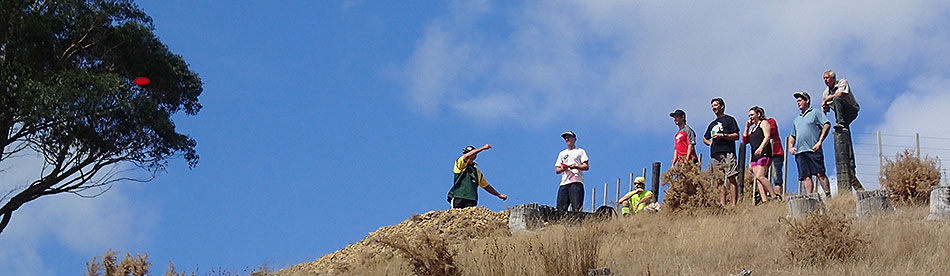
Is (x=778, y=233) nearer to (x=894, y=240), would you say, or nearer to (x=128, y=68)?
(x=894, y=240)

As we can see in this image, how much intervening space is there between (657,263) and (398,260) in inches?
133

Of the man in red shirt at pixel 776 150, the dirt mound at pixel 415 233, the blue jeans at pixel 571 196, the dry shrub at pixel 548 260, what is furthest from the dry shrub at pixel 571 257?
the man in red shirt at pixel 776 150

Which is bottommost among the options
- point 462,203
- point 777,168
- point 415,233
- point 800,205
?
point 415,233

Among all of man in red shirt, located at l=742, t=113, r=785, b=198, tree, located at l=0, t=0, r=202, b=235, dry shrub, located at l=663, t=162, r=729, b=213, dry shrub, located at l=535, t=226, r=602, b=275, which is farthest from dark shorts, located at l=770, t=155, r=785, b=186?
tree, located at l=0, t=0, r=202, b=235

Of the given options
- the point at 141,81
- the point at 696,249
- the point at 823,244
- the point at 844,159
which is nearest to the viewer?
the point at 823,244

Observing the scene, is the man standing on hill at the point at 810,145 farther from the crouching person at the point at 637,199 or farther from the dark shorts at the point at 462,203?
the dark shorts at the point at 462,203

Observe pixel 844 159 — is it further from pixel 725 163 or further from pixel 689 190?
pixel 689 190

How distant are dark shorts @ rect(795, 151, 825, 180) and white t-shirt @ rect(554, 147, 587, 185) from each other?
2.98 meters

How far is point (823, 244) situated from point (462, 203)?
649cm

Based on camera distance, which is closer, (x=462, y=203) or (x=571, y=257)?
(x=571, y=257)

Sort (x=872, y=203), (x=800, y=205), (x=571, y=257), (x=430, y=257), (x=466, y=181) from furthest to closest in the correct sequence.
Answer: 1. (x=466, y=181)
2. (x=872, y=203)
3. (x=800, y=205)
4. (x=430, y=257)
5. (x=571, y=257)

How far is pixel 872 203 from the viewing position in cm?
1197

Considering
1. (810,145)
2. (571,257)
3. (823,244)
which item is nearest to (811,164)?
(810,145)

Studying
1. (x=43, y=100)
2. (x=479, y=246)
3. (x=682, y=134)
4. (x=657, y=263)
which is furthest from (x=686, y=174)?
(x=43, y=100)
